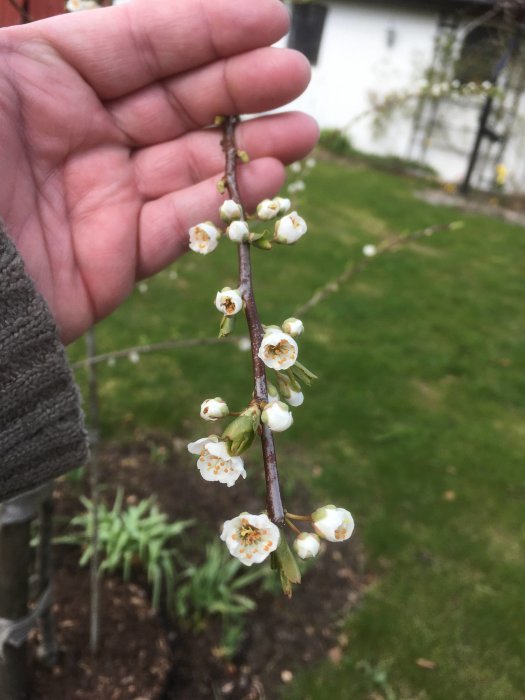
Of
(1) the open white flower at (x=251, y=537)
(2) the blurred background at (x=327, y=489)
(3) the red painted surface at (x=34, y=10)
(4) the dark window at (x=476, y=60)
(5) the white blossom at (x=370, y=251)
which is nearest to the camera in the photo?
(1) the open white flower at (x=251, y=537)

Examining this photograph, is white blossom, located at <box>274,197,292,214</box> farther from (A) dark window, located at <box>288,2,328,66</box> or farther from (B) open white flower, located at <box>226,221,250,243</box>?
(A) dark window, located at <box>288,2,328,66</box>

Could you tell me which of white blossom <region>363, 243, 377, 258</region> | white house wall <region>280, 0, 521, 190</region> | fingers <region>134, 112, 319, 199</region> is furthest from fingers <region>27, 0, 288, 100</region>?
white house wall <region>280, 0, 521, 190</region>

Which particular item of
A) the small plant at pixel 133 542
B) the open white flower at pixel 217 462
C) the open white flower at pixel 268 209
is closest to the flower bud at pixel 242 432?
the open white flower at pixel 217 462

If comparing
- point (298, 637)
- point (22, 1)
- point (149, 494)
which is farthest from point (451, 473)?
point (22, 1)

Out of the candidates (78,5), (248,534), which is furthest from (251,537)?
(78,5)

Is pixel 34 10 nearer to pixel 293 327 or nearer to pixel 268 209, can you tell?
pixel 268 209

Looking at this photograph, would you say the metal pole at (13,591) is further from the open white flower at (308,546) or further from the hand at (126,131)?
the open white flower at (308,546)
